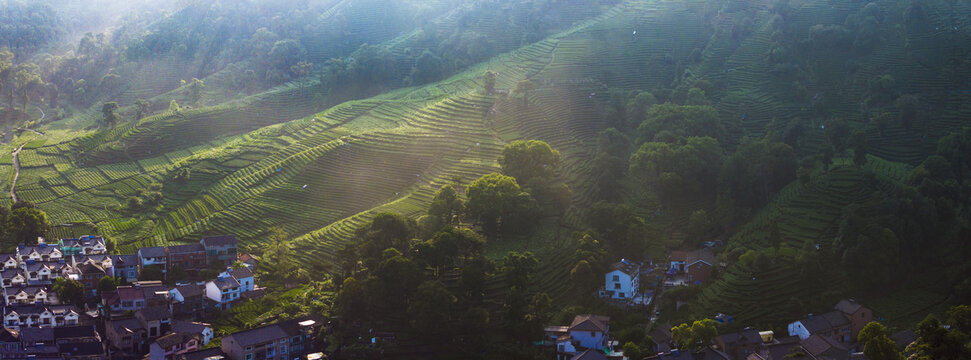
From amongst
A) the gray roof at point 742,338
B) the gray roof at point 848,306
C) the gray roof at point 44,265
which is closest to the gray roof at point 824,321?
the gray roof at point 848,306

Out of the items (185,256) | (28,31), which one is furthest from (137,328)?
(28,31)

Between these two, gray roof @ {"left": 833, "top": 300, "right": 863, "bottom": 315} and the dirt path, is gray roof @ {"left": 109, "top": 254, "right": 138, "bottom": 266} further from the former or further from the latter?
gray roof @ {"left": 833, "top": 300, "right": 863, "bottom": 315}

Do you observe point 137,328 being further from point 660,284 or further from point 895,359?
point 895,359

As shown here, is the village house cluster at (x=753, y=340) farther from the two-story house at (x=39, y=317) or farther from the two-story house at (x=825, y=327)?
the two-story house at (x=39, y=317)

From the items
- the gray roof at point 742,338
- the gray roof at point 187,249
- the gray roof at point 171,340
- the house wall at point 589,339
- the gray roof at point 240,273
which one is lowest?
the house wall at point 589,339

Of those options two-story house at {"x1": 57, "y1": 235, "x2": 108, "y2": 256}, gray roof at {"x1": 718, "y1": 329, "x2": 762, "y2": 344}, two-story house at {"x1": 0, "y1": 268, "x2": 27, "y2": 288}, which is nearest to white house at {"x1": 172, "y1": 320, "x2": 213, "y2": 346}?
two-story house at {"x1": 0, "y1": 268, "x2": 27, "y2": 288}

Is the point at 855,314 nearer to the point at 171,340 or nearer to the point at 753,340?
the point at 753,340

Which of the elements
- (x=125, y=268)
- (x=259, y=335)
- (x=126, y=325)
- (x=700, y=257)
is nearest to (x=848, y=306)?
(x=700, y=257)
